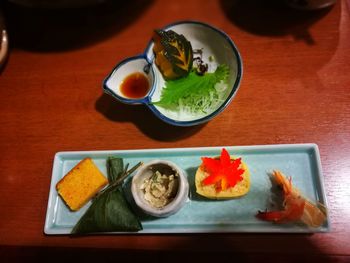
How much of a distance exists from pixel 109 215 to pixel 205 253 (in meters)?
0.35

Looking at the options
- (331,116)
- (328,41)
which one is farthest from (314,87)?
(328,41)

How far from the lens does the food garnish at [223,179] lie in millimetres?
1083

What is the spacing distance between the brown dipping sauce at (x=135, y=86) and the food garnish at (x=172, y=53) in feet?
0.32

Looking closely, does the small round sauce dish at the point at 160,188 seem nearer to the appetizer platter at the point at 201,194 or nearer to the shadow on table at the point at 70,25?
the appetizer platter at the point at 201,194

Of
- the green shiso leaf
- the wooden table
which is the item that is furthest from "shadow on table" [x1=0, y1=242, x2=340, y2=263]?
the green shiso leaf

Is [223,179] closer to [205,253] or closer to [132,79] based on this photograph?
[205,253]

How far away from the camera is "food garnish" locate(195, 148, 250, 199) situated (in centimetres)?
108

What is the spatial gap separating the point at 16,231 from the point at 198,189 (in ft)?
2.33

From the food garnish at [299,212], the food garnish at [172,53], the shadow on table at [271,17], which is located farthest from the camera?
the shadow on table at [271,17]

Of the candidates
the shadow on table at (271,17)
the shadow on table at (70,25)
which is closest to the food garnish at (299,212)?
the shadow on table at (271,17)

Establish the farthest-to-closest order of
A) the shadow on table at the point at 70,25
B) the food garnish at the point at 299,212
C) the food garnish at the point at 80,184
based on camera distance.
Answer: the shadow on table at the point at 70,25
the food garnish at the point at 80,184
the food garnish at the point at 299,212

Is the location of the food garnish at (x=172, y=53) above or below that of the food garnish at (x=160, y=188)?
above

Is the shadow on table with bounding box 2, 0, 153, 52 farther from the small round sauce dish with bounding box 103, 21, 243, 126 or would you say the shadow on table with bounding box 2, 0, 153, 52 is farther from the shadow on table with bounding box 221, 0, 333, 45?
the shadow on table with bounding box 221, 0, 333, 45

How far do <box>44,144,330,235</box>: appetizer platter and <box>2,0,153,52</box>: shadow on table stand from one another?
2.31ft
